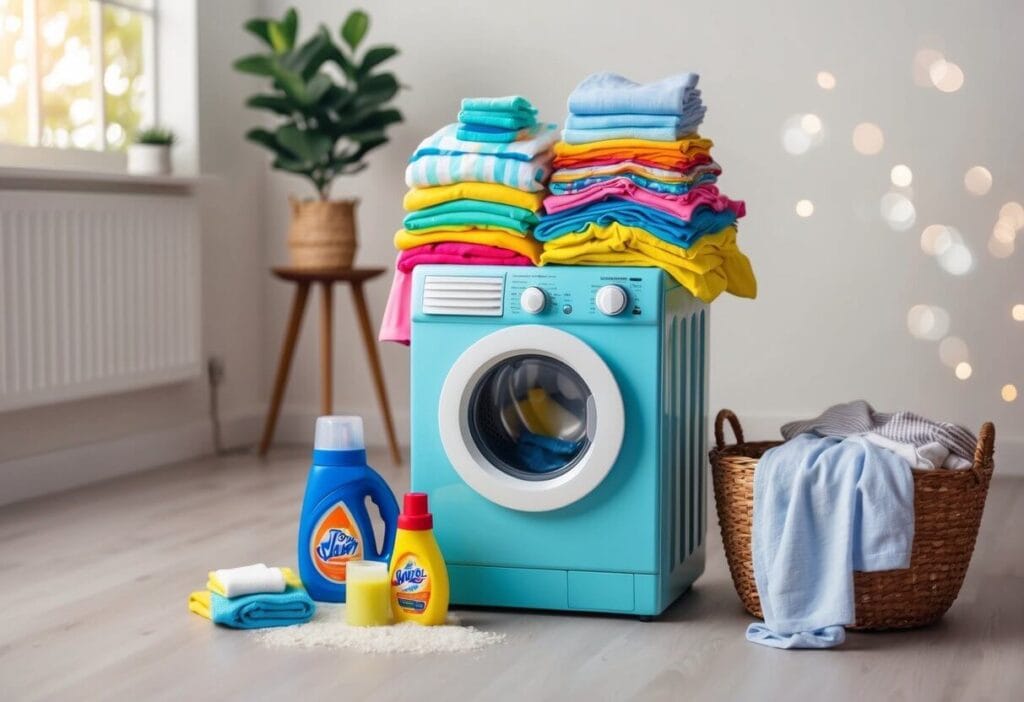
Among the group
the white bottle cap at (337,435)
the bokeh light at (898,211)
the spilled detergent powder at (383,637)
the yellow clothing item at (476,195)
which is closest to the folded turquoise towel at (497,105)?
the yellow clothing item at (476,195)

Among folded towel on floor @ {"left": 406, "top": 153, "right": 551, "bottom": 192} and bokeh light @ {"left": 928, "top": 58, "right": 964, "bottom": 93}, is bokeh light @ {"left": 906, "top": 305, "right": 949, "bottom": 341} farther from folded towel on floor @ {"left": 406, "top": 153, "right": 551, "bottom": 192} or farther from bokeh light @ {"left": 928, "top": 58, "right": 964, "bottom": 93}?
folded towel on floor @ {"left": 406, "top": 153, "right": 551, "bottom": 192}

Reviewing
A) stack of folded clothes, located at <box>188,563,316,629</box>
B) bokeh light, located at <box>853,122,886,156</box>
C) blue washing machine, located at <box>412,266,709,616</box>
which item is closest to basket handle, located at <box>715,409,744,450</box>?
blue washing machine, located at <box>412,266,709,616</box>

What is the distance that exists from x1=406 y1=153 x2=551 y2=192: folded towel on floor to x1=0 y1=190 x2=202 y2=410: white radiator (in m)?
1.38

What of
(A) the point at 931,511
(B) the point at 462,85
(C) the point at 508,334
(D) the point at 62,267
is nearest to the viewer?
(A) the point at 931,511

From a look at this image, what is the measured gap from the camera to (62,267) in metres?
3.65

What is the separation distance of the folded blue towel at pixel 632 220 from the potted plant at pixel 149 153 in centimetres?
183

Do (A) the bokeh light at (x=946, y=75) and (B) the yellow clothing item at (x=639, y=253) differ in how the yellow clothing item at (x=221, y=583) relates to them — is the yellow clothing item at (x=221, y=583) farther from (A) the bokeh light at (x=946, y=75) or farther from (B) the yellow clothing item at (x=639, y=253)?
(A) the bokeh light at (x=946, y=75)

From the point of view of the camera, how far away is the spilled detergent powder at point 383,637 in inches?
88.4

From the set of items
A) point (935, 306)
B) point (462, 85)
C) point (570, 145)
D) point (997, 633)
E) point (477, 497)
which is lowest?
point (997, 633)

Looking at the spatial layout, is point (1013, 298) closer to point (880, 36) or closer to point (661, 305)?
point (880, 36)

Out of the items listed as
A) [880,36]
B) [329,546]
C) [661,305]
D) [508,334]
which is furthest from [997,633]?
[880,36]

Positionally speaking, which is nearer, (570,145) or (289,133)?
(570,145)

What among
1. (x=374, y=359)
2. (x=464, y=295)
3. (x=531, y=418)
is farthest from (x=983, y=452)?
(x=374, y=359)

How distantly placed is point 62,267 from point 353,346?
3.88ft
